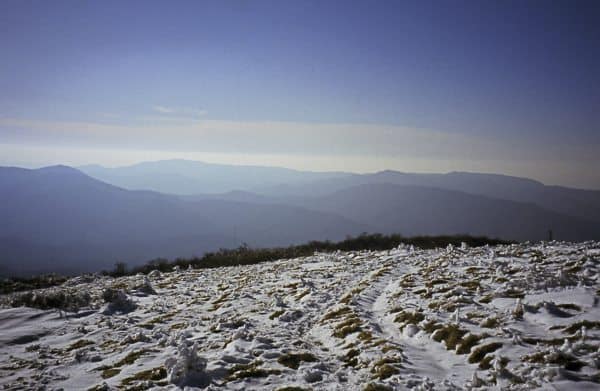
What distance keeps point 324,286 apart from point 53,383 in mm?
12336

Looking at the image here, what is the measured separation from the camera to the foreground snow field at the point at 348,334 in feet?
26.5

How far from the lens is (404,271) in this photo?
Result: 19.7m

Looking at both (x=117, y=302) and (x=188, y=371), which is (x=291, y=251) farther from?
(x=188, y=371)

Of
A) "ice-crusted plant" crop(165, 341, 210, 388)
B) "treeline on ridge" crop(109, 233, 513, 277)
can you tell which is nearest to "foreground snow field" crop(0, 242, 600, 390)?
"ice-crusted plant" crop(165, 341, 210, 388)

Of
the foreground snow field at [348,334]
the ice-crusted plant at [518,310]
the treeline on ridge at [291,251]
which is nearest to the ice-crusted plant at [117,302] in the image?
the foreground snow field at [348,334]

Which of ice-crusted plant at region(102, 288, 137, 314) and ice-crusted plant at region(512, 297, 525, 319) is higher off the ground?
ice-crusted plant at region(512, 297, 525, 319)

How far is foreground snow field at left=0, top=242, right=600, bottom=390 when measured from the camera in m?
8.09

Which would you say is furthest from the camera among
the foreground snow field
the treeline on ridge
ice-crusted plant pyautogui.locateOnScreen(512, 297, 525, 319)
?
the treeline on ridge

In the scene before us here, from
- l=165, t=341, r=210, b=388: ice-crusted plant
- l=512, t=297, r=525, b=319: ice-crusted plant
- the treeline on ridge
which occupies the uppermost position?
l=512, t=297, r=525, b=319: ice-crusted plant

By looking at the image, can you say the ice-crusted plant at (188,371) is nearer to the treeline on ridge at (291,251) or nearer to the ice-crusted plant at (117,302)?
the ice-crusted plant at (117,302)

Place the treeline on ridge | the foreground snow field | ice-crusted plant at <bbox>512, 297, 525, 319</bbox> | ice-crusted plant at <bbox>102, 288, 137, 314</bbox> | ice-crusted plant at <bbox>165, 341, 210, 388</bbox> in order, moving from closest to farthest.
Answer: the foreground snow field, ice-crusted plant at <bbox>165, 341, 210, 388</bbox>, ice-crusted plant at <bbox>512, 297, 525, 319</bbox>, ice-crusted plant at <bbox>102, 288, 137, 314</bbox>, the treeline on ridge

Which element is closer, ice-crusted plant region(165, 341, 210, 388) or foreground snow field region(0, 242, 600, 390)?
foreground snow field region(0, 242, 600, 390)

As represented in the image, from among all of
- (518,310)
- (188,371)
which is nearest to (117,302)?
(188,371)

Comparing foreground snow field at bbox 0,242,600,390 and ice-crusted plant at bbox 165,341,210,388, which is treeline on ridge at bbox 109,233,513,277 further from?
ice-crusted plant at bbox 165,341,210,388
